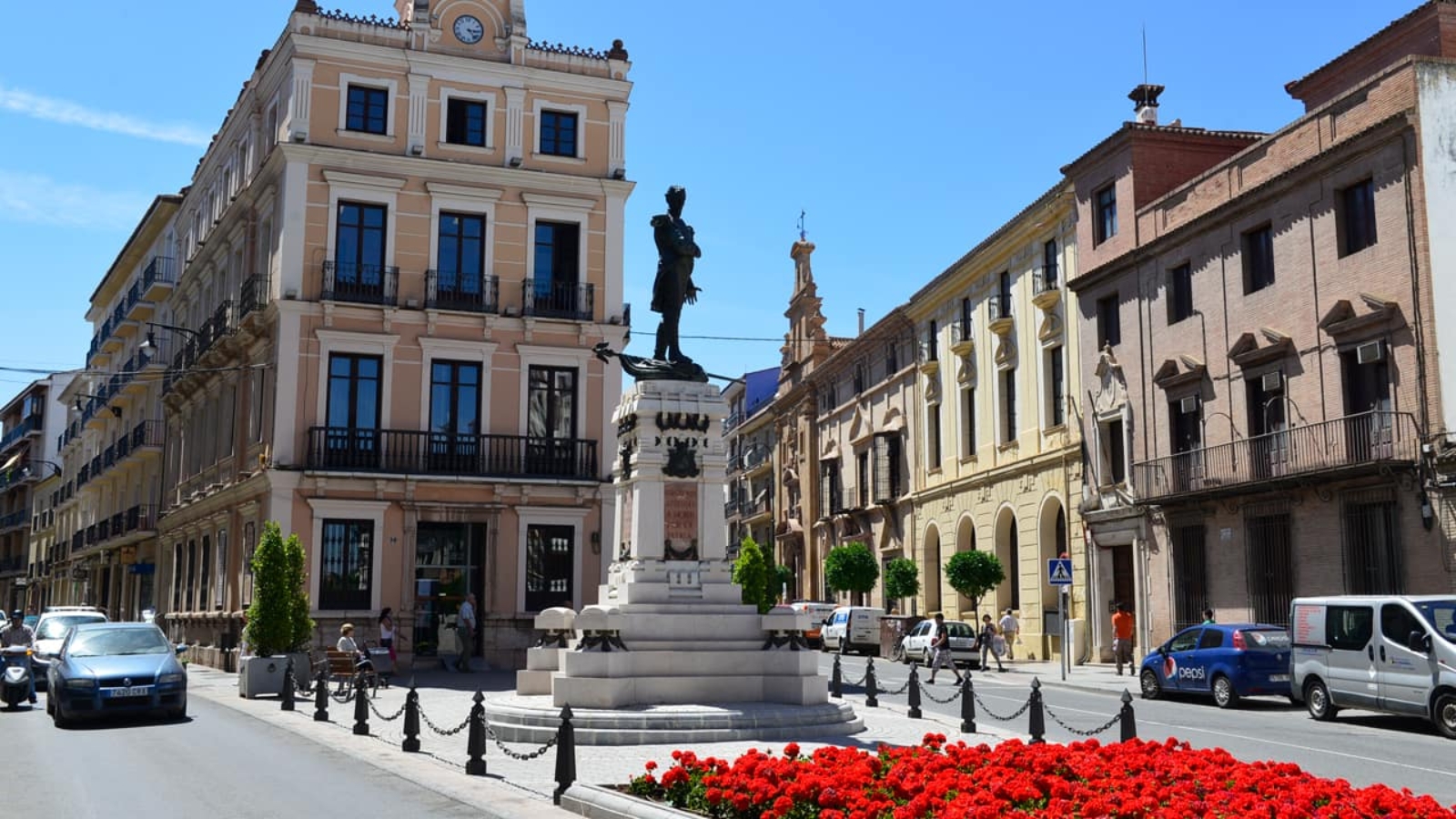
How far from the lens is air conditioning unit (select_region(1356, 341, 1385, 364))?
980 inches

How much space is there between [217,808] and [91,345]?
56.6 m

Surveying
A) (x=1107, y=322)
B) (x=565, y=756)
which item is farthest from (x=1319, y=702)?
(x=1107, y=322)

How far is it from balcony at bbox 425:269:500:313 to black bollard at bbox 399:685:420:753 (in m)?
17.4

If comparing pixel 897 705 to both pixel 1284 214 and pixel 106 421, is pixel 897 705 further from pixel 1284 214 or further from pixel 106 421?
pixel 106 421

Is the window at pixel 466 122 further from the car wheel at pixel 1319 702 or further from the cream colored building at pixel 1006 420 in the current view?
the car wheel at pixel 1319 702

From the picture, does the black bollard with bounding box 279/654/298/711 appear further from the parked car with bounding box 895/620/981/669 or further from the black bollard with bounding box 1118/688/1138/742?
the parked car with bounding box 895/620/981/669

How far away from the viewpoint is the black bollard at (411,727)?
14.8 metres

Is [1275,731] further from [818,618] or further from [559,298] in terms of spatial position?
[818,618]

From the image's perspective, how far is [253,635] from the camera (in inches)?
937

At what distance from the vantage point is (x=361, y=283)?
31.0 metres

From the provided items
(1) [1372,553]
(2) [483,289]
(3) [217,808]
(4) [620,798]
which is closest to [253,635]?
(2) [483,289]

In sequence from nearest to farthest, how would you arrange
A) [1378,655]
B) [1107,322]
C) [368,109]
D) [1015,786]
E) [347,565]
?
1. [1015,786]
2. [1378,655]
3. [347,565]
4. [368,109]
5. [1107,322]

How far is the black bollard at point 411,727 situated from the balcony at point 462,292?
56.9 ft

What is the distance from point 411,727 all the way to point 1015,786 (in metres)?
8.66
